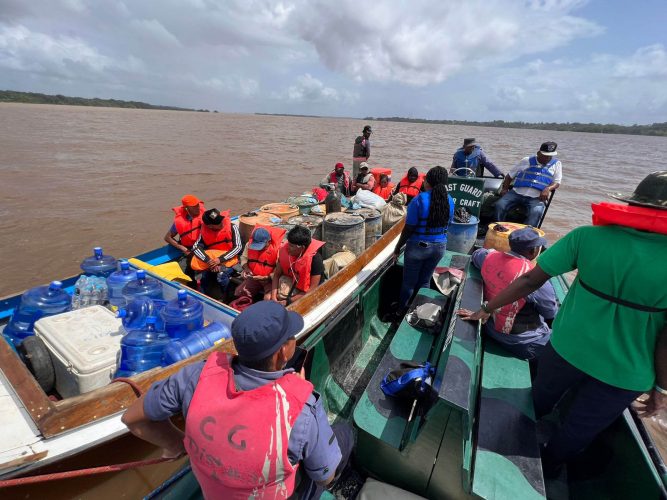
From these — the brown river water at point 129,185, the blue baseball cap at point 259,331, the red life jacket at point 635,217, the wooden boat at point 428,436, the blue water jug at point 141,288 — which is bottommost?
the brown river water at point 129,185

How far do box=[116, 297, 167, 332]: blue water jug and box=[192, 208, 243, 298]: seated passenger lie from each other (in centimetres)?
114

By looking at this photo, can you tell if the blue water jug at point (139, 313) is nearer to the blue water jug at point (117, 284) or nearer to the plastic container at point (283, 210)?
the blue water jug at point (117, 284)

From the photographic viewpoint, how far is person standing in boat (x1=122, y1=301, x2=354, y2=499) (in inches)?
46.5

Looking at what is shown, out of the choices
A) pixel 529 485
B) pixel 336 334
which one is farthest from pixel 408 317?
pixel 529 485

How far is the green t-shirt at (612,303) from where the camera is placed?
1.51 metres

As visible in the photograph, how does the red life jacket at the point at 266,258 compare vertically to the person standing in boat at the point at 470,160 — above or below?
below

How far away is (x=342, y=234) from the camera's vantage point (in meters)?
4.42

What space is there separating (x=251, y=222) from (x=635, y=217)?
4414mm

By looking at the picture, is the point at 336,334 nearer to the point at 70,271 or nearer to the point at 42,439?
the point at 42,439

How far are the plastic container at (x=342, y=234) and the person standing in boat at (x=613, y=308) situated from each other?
2592 mm

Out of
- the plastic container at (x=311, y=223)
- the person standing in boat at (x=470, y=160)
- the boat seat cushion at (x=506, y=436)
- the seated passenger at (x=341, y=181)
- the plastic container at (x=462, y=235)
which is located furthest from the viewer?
the seated passenger at (x=341, y=181)

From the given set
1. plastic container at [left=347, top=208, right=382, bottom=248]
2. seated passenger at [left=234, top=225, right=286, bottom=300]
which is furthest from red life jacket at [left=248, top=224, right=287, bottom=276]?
plastic container at [left=347, top=208, right=382, bottom=248]

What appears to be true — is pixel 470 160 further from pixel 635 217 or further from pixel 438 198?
pixel 635 217

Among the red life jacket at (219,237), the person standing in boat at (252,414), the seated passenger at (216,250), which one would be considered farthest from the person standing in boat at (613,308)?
the red life jacket at (219,237)
